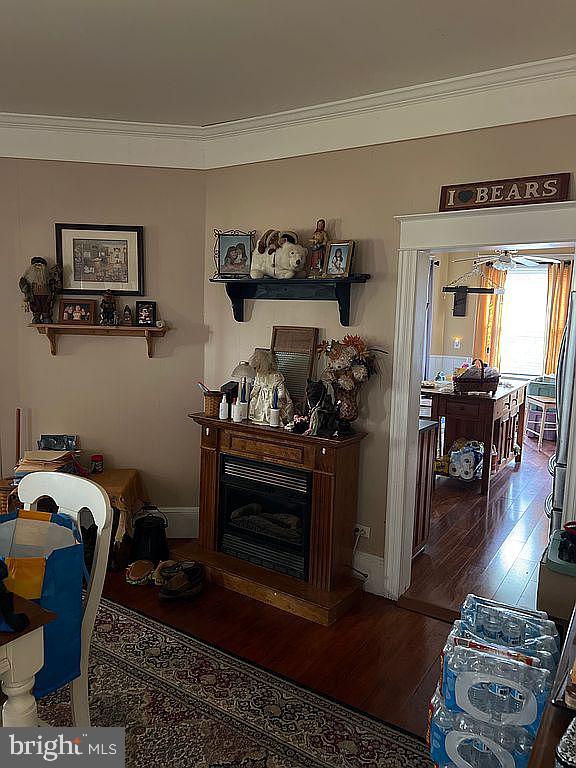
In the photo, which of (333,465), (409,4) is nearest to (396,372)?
(333,465)

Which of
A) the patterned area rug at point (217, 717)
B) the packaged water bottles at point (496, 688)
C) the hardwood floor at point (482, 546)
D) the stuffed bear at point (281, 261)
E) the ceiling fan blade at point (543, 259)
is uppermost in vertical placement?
the ceiling fan blade at point (543, 259)

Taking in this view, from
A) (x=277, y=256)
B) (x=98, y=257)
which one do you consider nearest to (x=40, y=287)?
(x=98, y=257)

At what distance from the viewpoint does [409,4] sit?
A: 2355 mm

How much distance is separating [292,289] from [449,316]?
550 cm

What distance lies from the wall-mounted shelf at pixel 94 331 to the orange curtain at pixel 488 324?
5620mm

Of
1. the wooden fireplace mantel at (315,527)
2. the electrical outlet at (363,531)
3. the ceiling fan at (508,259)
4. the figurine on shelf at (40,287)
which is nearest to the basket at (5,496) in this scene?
the figurine on shelf at (40,287)

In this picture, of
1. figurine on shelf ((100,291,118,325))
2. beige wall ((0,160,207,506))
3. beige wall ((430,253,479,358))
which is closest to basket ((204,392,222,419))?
beige wall ((0,160,207,506))

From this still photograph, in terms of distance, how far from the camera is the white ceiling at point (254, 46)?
2432 mm

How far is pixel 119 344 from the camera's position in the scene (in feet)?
13.9

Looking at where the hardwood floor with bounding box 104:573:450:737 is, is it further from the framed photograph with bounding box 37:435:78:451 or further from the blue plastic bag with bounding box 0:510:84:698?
the blue plastic bag with bounding box 0:510:84:698

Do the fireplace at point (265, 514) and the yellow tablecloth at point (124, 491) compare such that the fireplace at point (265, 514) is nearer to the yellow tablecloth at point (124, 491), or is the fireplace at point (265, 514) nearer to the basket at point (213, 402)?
the basket at point (213, 402)

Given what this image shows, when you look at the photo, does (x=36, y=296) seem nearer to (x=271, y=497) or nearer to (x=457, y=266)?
(x=271, y=497)

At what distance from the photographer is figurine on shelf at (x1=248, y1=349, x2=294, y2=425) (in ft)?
12.0

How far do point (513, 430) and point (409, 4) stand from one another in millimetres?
5264
